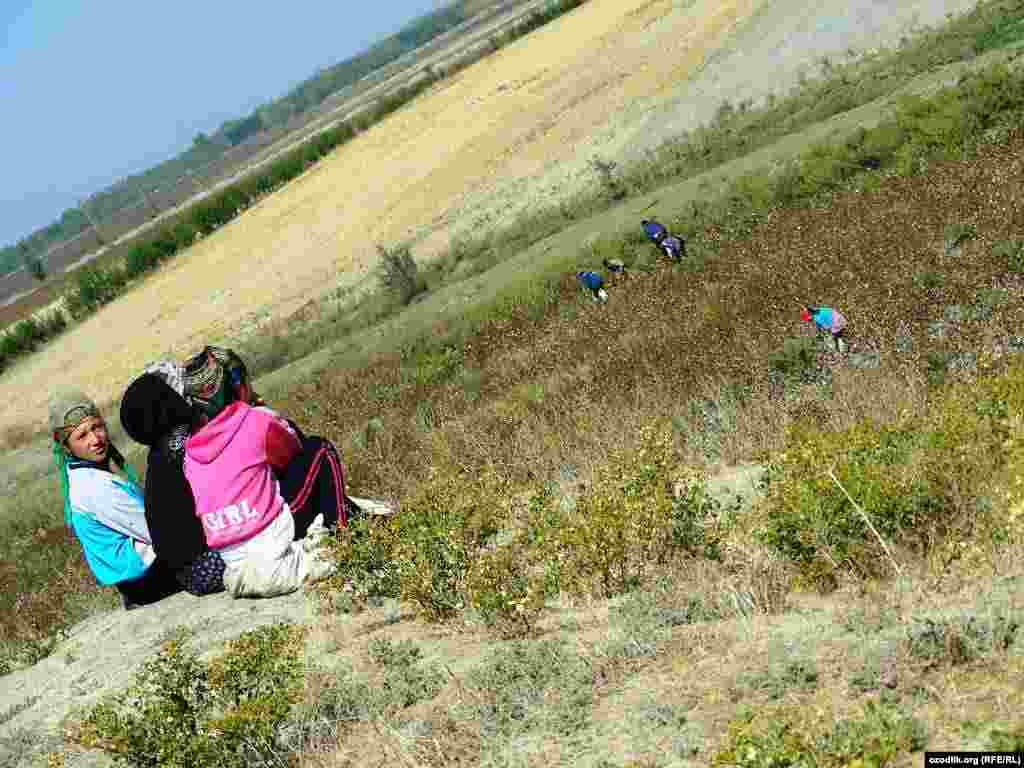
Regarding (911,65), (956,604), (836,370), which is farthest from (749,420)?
(911,65)

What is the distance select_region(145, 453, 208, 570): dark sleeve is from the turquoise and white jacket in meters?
0.30

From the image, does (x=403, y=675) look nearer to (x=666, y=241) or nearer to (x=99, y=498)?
(x=99, y=498)

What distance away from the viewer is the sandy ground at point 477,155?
30.1 meters

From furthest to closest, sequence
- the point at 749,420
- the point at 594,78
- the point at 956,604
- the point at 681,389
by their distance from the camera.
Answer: the point at 594,78, the point at 681,389, the point at 749,420, the point at 956,604

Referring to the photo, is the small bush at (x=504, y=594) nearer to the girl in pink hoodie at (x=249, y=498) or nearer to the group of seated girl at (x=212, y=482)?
the group of seated girl at (x=212, y=482)

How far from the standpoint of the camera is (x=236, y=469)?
6.47 meters

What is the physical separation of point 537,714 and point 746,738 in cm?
105

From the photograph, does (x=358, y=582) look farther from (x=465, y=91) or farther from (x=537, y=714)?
(x=465, y=91)

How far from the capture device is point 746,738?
9.41ft

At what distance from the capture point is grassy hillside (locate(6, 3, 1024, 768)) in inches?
129

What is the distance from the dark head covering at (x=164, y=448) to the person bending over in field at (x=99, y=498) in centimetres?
41

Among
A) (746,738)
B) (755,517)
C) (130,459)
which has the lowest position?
(130,459)

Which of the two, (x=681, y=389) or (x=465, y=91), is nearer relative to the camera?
(x=681, y=389)

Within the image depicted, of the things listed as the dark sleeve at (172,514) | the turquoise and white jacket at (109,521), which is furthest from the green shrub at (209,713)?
the turquoise and white jacket at (109,521)
